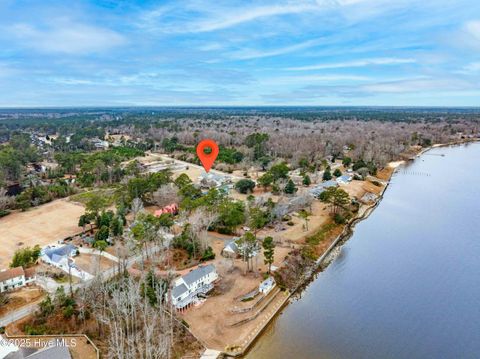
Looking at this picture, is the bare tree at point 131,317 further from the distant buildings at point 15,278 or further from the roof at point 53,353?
the distant buildings at point 15,278

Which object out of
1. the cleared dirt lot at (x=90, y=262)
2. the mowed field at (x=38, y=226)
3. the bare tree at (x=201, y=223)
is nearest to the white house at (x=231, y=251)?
the bare tree at (x=201, y=223)

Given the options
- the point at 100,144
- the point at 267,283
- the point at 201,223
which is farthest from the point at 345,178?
the point at 100,144

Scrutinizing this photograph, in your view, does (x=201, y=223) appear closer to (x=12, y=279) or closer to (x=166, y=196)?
(x=166, y=196)

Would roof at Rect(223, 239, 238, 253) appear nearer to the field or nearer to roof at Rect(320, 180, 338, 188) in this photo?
the field

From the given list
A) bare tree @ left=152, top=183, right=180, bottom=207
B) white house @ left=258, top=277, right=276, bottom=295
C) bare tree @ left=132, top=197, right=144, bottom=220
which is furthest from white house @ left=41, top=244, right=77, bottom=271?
white house @ left=258, top=277, right=276, bottom=295

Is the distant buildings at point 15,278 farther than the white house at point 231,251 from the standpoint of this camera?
No

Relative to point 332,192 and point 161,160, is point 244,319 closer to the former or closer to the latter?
point 332,192
